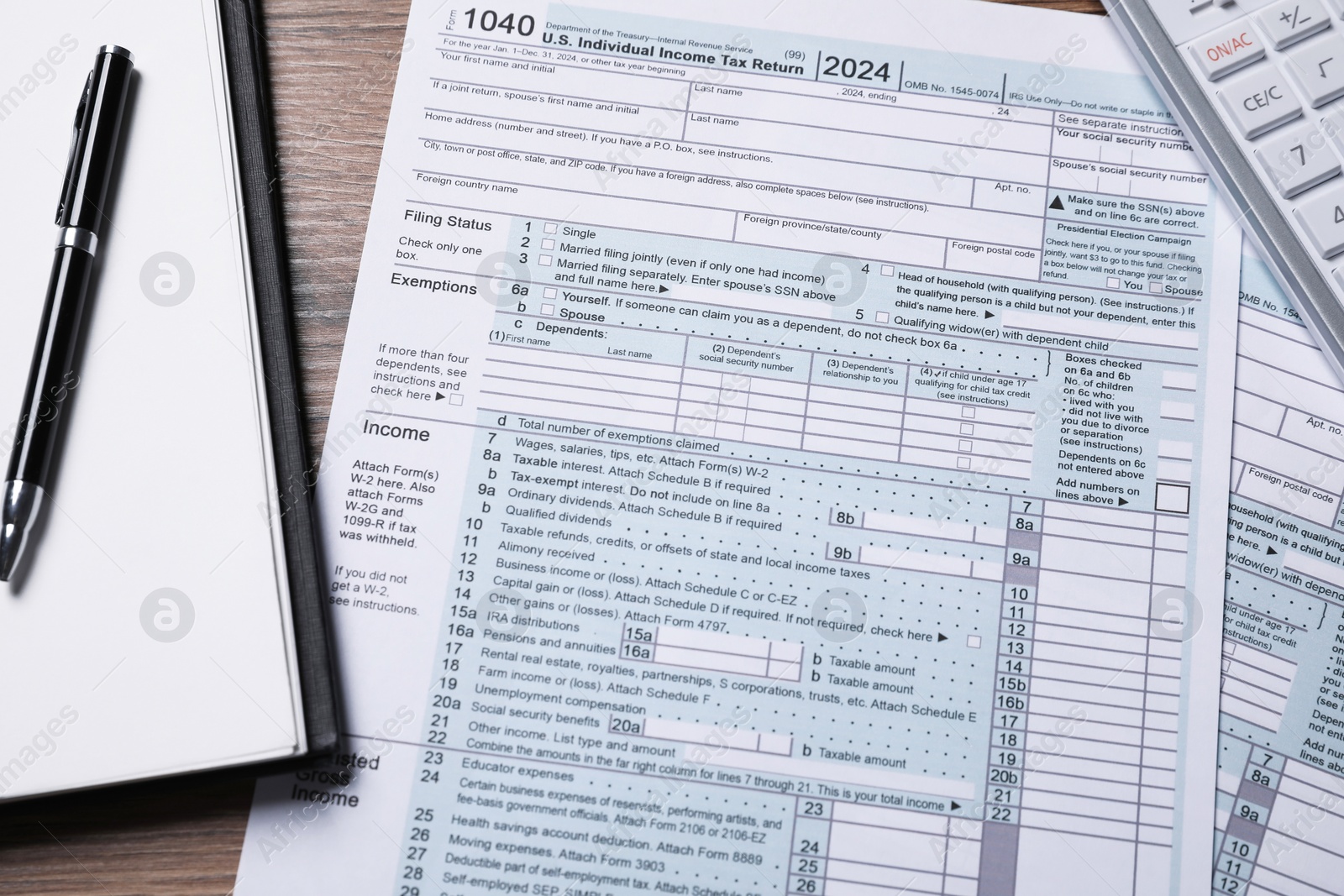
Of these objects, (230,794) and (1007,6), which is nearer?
(230,794)

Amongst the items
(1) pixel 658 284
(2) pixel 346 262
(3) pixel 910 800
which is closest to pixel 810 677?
(3) pixel 910 800

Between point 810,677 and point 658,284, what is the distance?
0.24 metres

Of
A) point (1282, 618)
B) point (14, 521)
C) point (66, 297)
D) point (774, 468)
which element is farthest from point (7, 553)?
point (1282, 618)

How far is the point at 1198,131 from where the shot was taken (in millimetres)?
535

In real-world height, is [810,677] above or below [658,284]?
below

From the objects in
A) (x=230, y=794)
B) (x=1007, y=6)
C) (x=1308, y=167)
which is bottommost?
(x=230, y=794)

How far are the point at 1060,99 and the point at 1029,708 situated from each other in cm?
36

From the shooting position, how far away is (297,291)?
52cm

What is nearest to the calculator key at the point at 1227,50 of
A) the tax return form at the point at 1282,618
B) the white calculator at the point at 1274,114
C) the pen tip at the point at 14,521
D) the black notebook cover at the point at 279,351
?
the white calculator at the point at 1274,114

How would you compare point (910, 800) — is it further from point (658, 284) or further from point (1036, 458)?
point (658, 284)

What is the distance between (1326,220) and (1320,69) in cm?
9

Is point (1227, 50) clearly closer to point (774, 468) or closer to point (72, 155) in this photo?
point (774, 468)

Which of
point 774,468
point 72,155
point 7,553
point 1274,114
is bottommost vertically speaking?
point 7,553

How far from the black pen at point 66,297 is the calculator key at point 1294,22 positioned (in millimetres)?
673
